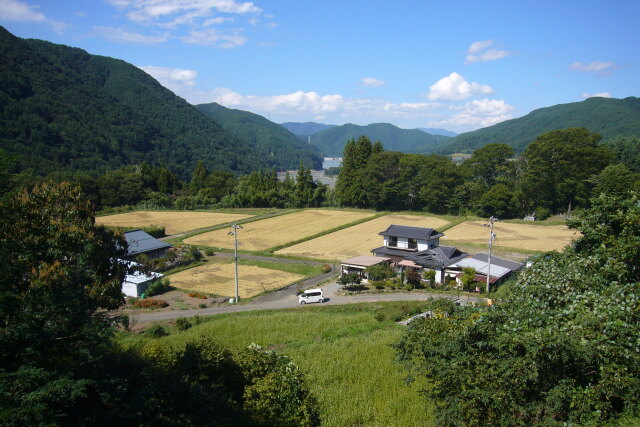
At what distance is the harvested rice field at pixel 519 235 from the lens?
3600cm

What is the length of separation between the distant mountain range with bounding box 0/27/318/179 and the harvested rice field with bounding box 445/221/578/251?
134ft

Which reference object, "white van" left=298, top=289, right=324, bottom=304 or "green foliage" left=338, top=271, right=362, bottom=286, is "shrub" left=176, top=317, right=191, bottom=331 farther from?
"green foliage" left=338, top=271, right=362, bottom=286

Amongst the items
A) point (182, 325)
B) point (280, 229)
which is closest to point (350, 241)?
point (280, 229)

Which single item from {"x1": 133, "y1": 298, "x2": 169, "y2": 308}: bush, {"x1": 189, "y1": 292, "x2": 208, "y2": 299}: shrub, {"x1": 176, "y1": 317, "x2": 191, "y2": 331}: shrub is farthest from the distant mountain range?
{"x1": 176, "y1": 317, "x2": 191, "y2": 331}: shrub

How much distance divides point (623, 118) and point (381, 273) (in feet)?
479

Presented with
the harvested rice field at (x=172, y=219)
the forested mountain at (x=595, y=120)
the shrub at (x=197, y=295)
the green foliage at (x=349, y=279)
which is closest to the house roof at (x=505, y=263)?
the green foliage at (x=349, y=279)

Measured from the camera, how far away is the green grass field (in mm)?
8906

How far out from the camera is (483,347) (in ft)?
24.1

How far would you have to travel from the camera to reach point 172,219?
52.1 meters

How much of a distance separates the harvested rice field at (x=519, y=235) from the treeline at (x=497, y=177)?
460 cm

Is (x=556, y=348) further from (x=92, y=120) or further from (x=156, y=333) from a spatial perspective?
(x=92, y=120)

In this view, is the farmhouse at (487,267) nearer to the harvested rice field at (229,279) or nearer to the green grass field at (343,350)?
the green grass field at (343,350)

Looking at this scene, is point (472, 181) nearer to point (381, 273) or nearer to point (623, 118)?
point (381, 273)

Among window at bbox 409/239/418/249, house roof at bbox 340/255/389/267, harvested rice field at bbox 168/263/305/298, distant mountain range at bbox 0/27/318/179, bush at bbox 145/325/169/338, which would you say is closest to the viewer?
bush at bbox 145/325/169/338
